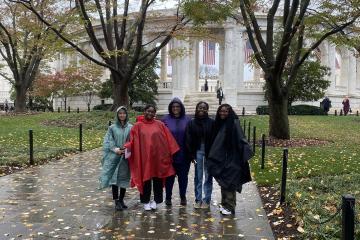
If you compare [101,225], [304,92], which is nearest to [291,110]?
[304,92]

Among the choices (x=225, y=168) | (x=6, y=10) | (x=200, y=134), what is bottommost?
(x=225, y=168)

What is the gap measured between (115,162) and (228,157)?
6.08 ft

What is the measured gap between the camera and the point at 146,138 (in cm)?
786

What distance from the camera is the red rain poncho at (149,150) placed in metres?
7.87

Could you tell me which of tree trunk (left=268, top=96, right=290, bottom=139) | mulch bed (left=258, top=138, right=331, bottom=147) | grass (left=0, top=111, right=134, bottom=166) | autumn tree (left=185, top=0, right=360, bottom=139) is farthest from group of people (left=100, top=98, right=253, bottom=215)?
tree trunk (left=268, top=96, right=290, bottom=139)

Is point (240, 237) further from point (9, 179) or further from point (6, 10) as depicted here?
point (6, 10)

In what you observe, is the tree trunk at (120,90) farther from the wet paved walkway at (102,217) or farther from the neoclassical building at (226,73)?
the wet paved walkway at (102,217)

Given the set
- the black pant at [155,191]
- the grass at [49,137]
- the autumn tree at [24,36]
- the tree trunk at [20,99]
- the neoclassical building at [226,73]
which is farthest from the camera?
the neoclassical building at [226,73]

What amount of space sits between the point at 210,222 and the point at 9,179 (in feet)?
18.8

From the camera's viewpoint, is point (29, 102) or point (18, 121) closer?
point (18, 121)

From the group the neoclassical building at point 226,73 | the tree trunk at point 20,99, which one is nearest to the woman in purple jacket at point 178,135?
the tree trunk at point 20,99

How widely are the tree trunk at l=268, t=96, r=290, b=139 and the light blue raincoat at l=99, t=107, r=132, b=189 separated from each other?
35.4ft

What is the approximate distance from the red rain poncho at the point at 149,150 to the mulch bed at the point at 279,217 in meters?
1.82

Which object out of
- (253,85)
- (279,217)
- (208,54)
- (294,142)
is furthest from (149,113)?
(208,54)
